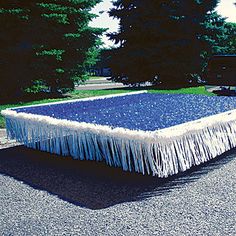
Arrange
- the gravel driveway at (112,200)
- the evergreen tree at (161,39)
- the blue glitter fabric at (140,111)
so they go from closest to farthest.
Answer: the gravel driveway at (112,200) < the blue glitter fabric at (140,111) < the evergreen tree at (161,39)

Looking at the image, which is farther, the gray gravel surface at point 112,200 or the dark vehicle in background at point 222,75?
the dark vehicle in background at point 222,75

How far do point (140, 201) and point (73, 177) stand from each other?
1.50 m

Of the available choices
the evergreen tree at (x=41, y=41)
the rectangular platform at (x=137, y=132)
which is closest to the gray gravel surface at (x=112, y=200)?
the rectangular platform at (x=137, y=132)

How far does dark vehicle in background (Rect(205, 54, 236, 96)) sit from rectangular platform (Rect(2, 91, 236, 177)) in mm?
4330

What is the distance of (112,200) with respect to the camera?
4312mm

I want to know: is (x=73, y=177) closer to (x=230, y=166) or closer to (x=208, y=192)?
(x=208, y=192)

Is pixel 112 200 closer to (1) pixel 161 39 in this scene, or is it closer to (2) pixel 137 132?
(2) pixel 137 132

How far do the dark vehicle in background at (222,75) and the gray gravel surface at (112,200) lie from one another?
611 centimetres

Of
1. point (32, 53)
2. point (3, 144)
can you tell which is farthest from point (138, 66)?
point (3, 144)

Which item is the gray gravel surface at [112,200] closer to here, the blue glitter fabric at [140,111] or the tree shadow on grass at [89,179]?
the tree shadow on grass at [89,179]

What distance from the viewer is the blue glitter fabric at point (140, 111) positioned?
544 centimetres

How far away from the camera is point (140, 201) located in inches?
167

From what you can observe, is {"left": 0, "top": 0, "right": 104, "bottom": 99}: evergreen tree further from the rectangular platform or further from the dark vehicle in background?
the rectangular platform

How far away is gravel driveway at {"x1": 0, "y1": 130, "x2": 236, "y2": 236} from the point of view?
11.6 feet
